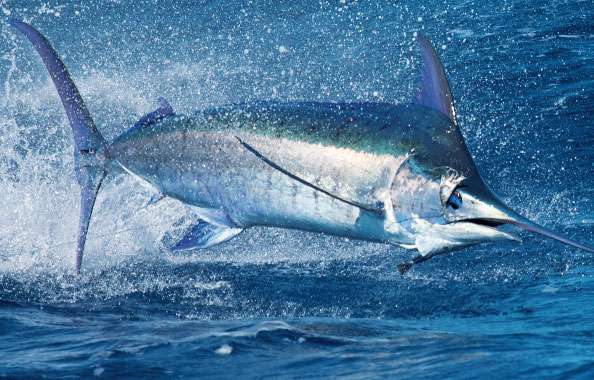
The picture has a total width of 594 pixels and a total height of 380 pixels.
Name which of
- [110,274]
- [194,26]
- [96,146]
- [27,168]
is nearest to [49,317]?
[110,274]

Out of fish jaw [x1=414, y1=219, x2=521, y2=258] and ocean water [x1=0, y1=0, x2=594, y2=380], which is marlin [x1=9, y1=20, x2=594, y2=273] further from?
ocean water [x1=0, y1=0, x2=594, y2=380]

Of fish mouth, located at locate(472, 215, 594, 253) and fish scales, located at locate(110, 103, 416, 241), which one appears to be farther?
fish scales, located at locate(110, 103, 416, 241)

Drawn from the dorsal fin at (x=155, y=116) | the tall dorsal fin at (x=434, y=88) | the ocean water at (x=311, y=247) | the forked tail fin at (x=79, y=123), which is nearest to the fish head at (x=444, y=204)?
the tall dorsal fin at (x=434, y=88)

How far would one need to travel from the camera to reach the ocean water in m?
3.46

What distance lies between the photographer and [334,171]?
292cm

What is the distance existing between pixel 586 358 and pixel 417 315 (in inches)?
46.8

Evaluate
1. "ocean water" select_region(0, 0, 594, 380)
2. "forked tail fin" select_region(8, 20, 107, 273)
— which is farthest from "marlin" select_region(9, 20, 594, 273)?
"ocean water" select_region(0, 0, 594, 380)

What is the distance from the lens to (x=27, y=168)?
7.61 m

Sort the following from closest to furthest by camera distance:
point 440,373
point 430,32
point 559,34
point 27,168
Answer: point 440,373 → point 27,168 → point 559,34 → point 430,32

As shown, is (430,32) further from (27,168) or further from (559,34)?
(27,168)

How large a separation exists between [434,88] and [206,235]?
47.0 inches

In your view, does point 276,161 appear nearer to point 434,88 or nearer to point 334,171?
point 334,171

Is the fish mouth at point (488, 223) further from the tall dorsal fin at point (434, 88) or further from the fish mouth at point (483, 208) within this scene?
the tall dorsal fin at point (434, 88)

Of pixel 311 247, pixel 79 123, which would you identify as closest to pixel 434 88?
pixel 79 123
